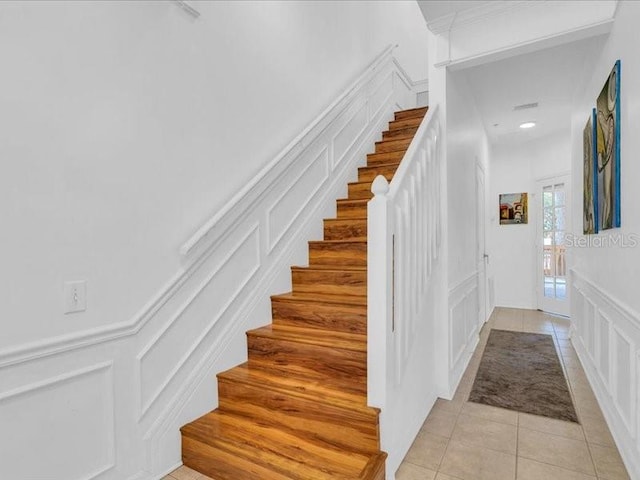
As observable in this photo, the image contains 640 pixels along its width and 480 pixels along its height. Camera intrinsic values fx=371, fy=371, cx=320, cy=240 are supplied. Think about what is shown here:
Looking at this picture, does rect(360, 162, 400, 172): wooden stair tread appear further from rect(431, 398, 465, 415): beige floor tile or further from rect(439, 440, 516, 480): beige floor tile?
rect(439, 440, 516, 480): beige floor tile

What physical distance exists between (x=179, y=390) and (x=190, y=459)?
1.15ft

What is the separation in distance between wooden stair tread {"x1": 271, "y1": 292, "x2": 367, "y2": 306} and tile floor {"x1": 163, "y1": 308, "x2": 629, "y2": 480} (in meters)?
0.90

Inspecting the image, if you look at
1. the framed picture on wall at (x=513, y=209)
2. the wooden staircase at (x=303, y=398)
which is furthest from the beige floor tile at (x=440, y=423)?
the framed picture on wall at (x=513, y=209)

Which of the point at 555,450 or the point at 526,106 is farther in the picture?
the point at 526,106

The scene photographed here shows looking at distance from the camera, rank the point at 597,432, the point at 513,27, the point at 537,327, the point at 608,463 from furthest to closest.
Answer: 1. the point at 537,327
2. the point at 513,27
3. the point at 597,432
4. the point at 608,463

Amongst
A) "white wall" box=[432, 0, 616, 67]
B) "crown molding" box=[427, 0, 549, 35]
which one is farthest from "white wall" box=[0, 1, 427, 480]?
"white wall" box=[432, 0, 616, 67]

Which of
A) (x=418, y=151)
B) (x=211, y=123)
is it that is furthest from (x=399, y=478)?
(x=211, y=123)

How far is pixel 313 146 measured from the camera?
10.6 feet

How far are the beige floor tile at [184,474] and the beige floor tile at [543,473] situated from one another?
1.64 metres

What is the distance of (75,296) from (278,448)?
1165mm

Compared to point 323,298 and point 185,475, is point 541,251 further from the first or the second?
point 185,475

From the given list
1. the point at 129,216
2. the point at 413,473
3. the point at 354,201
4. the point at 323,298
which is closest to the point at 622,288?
the point at 413,473

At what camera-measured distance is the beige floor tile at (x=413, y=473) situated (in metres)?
1.87

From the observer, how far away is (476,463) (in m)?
1.99
